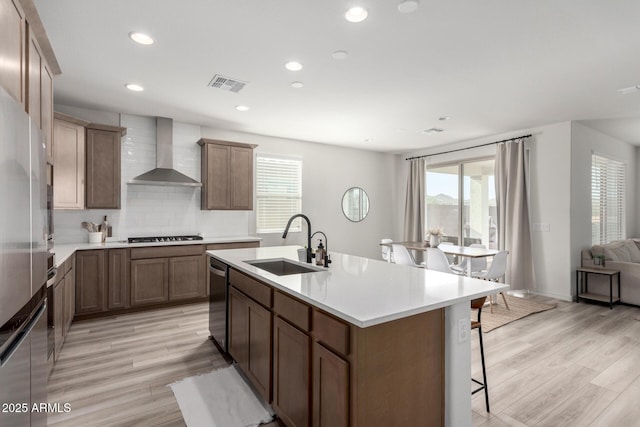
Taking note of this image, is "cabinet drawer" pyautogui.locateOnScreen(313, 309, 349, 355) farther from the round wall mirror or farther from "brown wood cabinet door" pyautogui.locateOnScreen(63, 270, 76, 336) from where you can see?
the round wall mirror

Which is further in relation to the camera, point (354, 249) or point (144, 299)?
point (354, 249)

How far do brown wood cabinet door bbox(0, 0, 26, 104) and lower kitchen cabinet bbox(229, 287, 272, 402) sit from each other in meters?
1.74

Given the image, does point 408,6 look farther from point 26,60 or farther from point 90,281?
point 90,281

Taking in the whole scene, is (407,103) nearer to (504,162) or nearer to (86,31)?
(504,162)

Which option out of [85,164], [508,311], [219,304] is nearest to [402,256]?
[508,311]

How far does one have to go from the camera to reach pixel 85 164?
4168 mm

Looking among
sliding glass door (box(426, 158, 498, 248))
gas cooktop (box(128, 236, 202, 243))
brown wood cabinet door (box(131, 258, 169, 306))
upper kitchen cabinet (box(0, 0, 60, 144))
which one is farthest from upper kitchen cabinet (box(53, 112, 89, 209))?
sliding glass door (box(426, 158, 498, 248))

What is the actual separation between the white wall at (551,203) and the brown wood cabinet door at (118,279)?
240 inches

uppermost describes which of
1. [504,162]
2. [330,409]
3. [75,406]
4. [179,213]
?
[504,162]

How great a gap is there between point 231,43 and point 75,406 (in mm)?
2952

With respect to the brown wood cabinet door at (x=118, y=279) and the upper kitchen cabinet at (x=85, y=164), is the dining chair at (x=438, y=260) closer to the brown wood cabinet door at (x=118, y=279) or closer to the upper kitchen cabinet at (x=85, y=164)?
the brown wood cabinet door at (x=118, y=279)

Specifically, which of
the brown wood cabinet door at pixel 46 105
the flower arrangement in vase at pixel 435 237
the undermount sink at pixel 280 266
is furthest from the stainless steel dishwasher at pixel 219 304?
the flower arrangement in vase at pixel 435 237

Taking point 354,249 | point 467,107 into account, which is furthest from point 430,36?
A: point 354,249

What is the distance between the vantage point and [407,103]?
4.20 metres
